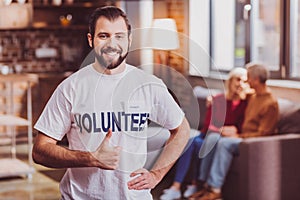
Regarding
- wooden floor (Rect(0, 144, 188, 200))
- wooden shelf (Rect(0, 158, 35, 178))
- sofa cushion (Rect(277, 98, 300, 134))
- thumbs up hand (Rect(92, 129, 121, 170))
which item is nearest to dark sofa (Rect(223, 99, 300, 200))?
sofa cushion (Rect(277, 98, 300, 134))

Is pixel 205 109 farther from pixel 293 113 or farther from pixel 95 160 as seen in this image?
pixel 95 160

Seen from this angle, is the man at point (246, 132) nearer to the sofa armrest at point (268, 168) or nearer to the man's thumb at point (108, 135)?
the sofa armrest at point (268, 168)

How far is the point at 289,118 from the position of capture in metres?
4.85

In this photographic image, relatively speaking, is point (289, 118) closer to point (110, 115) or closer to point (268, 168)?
point (268, 168)

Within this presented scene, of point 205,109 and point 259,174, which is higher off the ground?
point 205,109

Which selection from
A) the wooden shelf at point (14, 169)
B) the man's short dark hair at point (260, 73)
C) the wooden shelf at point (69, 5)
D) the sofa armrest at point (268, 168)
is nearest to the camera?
the sofa armrest at point (268, 168)

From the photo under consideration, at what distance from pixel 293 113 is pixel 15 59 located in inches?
178

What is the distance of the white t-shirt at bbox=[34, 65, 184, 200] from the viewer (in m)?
1.75

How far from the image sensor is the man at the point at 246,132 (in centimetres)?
482

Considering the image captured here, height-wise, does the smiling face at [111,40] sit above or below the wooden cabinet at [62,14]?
below

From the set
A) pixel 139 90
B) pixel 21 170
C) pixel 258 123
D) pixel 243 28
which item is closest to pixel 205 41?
pixel 243 28

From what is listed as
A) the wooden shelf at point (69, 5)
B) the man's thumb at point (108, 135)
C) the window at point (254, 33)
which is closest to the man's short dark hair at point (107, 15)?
the man's thumb at point (108, 135)

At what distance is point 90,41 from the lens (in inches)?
68.9

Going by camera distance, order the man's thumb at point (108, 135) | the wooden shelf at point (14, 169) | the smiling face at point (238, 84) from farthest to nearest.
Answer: the wooden shelf at point (14, 169) → the smiling face at point (238, 84) → the man's thumb at point (108, 135)
